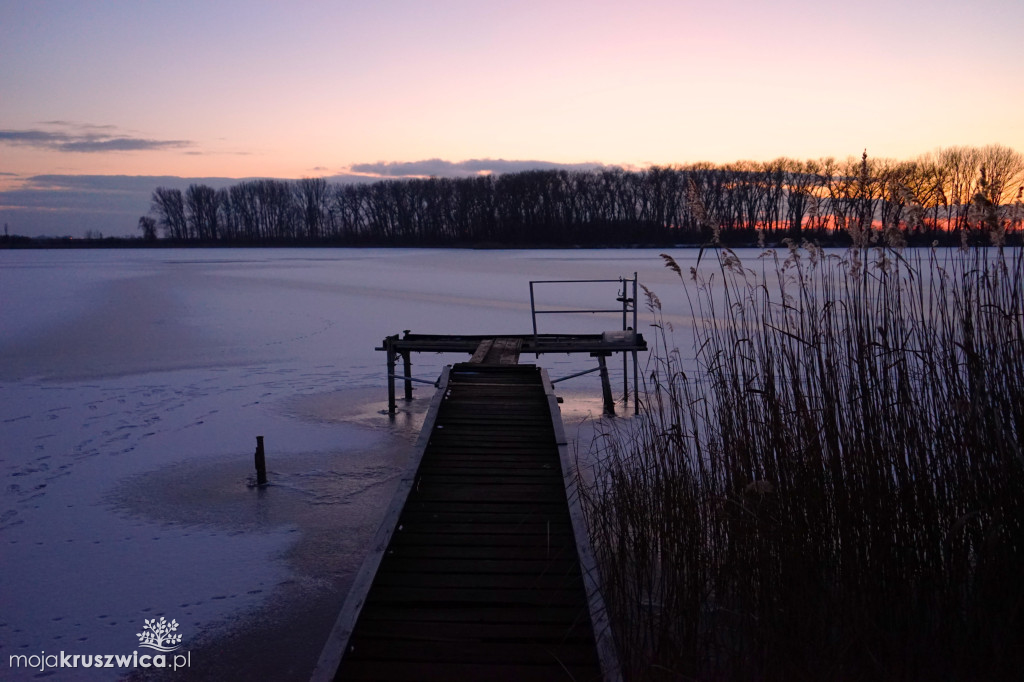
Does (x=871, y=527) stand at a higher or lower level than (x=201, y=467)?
higher

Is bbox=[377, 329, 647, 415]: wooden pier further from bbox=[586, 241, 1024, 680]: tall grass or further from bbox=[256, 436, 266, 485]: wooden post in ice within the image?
bbox=[586, 241, 1024, 680]: tall grass

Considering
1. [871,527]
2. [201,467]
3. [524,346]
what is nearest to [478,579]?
[871,527]

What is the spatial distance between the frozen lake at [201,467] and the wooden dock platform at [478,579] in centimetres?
70

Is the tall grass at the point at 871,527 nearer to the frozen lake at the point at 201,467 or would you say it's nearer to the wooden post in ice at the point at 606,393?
the frozen lake at the point at 201,467

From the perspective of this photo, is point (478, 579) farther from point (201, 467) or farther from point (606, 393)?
point (606, 393)

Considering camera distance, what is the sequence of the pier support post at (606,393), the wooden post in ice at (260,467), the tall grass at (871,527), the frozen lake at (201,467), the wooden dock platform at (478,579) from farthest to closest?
the pier support post at (606,393) < the wooden post in ice at (260,467) < the frozen lake at (201,467) < the wooden dock platform at (478,579) < the tall grass at (871,527)

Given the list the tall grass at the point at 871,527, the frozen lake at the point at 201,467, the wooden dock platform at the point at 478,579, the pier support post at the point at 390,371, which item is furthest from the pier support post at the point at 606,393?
the tall grass at the point at 871,527

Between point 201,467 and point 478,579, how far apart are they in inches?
180

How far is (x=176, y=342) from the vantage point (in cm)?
1545

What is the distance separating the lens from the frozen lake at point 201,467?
4.61 metres

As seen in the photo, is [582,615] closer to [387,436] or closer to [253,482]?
[253,482]

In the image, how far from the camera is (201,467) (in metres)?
7.64

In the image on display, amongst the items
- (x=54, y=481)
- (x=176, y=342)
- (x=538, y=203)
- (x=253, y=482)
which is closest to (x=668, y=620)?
(x=253, y=482)

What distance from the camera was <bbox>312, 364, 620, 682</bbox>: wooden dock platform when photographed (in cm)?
340
